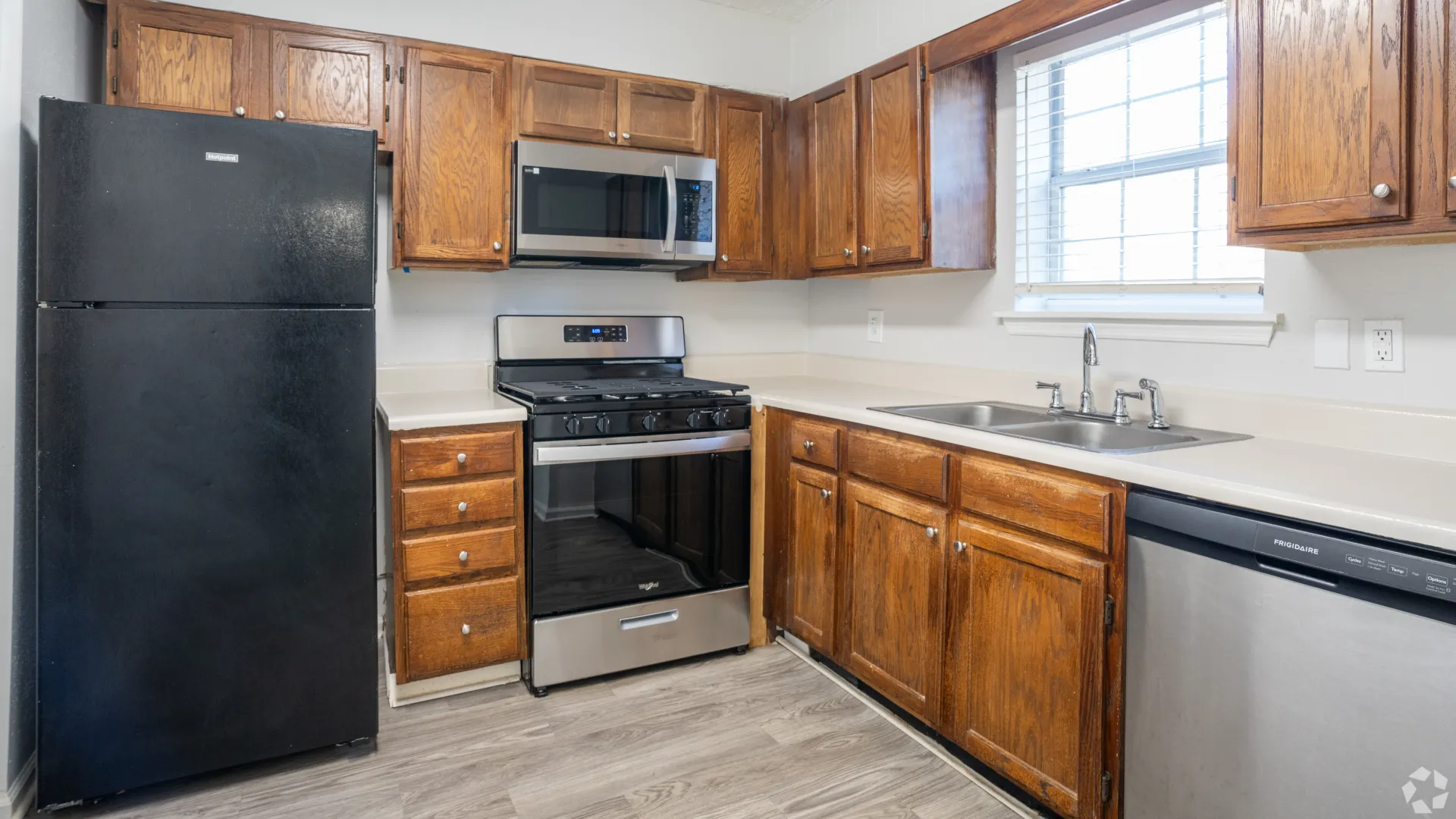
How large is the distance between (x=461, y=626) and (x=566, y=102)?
1.76 m

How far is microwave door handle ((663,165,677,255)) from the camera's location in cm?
296

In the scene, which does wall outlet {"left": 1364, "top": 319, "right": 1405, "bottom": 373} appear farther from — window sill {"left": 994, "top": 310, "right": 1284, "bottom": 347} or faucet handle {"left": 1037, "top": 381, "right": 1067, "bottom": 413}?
faucet handle {"left": 1037, "top": 381, "right": 1067, "bottom": 413}

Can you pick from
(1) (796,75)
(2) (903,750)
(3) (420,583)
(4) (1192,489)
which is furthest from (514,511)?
(1) (796,75)

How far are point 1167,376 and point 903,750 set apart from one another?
1207mm

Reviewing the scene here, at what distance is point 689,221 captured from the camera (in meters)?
3.02

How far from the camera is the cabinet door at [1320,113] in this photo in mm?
1462

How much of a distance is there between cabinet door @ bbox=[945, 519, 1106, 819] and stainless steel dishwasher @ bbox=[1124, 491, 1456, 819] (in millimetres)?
88

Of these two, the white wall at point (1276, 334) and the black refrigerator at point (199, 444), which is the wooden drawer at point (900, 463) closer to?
the white wall at point (1276, 334)

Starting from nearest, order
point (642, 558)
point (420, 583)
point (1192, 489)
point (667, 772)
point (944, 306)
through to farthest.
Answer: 1. point (1192, 489)
2. point (667, 772)
3. point (420, 583)
4. point (642, 558)
5. point (944, 306)

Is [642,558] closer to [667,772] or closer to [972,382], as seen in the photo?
[667,772]

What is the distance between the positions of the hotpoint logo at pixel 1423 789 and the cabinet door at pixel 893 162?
1.80 metres

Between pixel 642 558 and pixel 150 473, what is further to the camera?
pixel 642 558

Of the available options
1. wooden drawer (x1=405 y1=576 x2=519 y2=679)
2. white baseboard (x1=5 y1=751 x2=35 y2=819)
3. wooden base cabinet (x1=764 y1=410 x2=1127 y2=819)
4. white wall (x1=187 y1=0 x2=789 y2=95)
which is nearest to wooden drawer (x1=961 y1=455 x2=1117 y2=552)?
wooden base cabinet (x1=764 y1=410 x2=1127 y2=819)

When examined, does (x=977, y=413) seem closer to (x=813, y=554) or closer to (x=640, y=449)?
(x=813, y=554)
